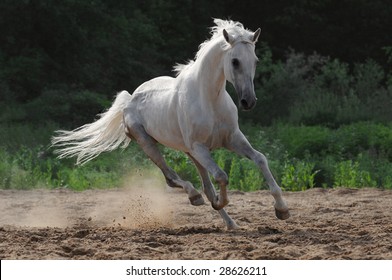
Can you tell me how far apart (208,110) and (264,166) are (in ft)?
2.34

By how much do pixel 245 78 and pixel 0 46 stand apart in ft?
57.6

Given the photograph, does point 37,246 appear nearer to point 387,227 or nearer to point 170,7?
point 387,227

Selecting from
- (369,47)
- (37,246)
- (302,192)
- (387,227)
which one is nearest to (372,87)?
(369,47)

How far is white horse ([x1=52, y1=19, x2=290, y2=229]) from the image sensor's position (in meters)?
7.70

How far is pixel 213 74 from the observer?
8078mm

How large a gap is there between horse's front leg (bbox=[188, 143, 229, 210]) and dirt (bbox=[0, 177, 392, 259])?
0.98ft

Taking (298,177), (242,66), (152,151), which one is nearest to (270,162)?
(298,177)

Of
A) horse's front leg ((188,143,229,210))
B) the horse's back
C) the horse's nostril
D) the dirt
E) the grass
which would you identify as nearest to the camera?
the dirt

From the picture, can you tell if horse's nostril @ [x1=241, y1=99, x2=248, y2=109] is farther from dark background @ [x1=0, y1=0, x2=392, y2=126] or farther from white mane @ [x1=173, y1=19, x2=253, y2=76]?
dark background @ [x1=0, y1=0, x2=392, y2=126]

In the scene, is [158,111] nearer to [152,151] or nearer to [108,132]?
[152,151]

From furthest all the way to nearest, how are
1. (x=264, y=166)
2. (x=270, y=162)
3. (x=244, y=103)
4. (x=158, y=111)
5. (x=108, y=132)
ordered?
(x=270, y=162) → (x=108, y=132) → (x=158, y=111) → (x=264, y=166) → (x=244, y=103)

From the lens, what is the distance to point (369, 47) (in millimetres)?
29047

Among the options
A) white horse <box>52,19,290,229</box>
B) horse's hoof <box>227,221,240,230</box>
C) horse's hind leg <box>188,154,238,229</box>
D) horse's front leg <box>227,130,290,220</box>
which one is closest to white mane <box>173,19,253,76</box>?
white horse <box>52,19,290,229</box>

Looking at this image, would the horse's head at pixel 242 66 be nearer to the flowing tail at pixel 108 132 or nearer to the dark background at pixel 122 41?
the flowing tail at pixel 108 132
